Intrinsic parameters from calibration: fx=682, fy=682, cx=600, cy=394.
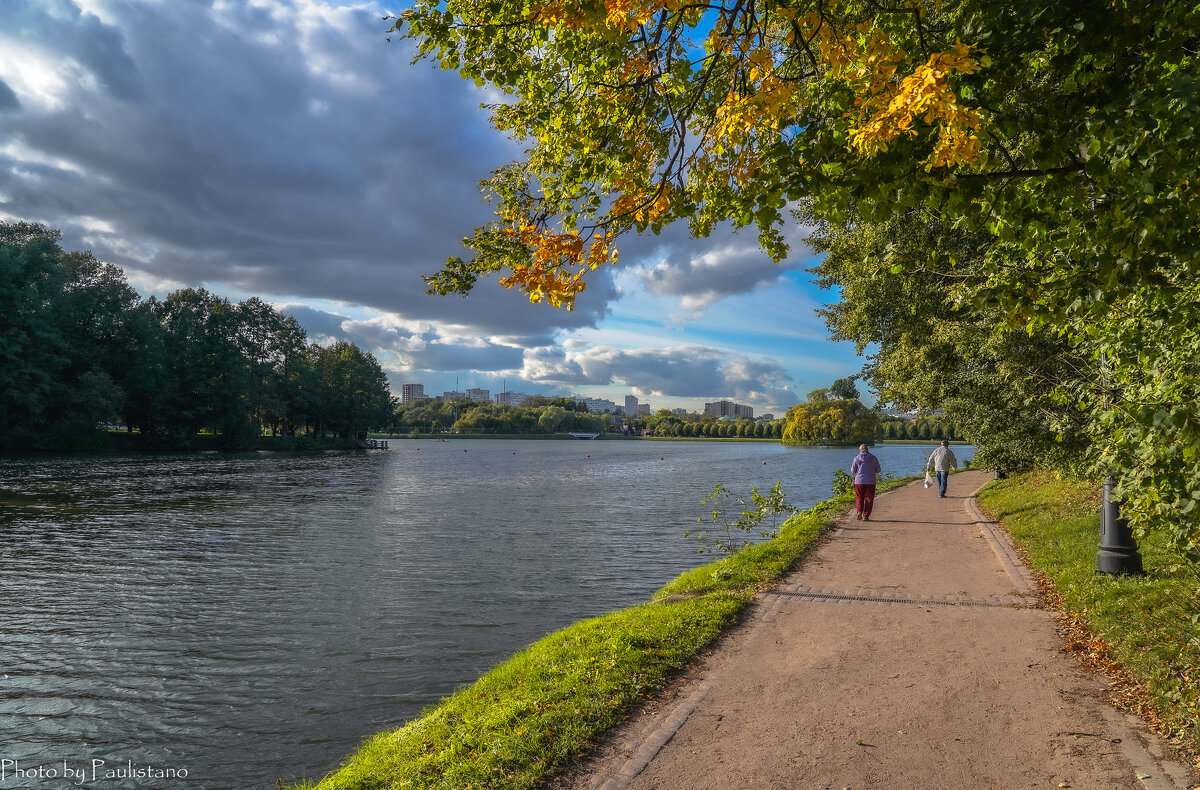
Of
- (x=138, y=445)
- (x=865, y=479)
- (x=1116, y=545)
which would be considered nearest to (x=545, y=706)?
(x=1116, y=545)

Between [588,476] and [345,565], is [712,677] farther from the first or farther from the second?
[588,476]

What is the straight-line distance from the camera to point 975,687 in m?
5.65

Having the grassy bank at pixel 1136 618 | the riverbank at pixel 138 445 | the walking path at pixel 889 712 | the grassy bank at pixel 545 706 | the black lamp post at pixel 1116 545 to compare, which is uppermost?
the black lamp post at pixel 1116 545

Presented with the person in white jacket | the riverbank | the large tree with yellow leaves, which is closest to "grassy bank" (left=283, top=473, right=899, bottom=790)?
the large tree with yellow leaves

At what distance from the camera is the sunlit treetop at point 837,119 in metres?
3.79

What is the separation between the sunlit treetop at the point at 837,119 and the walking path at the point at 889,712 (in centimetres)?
330

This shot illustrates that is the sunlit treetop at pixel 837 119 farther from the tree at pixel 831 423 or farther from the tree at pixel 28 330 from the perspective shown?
the tree at pixel 831 423

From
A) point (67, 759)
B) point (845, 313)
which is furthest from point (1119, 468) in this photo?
point (845, 313)

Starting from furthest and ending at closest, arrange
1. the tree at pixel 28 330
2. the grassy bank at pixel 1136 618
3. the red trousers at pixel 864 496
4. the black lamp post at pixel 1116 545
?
the tree at pixel 28 330 → the red trousers at pixel 864 496 → the black lamp post at pixel 1116 545 → the grassy bank at pixel 1136 618

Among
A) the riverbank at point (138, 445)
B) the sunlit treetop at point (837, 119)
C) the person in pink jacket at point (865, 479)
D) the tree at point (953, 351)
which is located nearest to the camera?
the sunlit treetop at point (837, 119)

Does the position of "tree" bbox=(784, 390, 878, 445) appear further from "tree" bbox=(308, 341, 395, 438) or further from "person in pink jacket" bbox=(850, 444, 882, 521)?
"person in pink jacket" bbox=(850, 444, 882, 521)

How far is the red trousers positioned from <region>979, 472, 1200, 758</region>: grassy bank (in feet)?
12.1

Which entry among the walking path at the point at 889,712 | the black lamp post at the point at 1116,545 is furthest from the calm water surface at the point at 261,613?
the black lamp post at the point at 1116,545

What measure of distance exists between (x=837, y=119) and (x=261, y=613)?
11.7m
